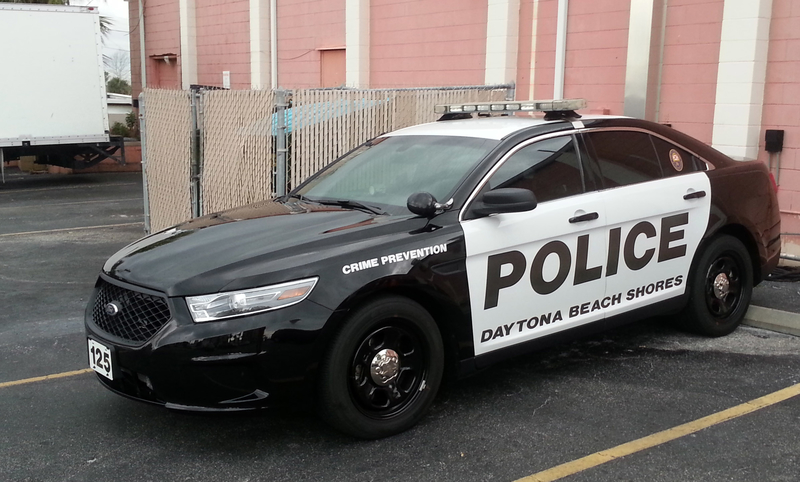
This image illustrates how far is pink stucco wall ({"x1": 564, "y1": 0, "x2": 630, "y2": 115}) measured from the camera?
→ 423 inches

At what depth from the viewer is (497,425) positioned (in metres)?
4.32

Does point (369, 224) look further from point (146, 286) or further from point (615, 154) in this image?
point (615, 154)

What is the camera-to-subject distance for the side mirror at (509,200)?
14.0 ft

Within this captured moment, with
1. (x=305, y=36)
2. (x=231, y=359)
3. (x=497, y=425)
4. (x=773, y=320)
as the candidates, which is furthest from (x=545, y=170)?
(x=305, y=36)

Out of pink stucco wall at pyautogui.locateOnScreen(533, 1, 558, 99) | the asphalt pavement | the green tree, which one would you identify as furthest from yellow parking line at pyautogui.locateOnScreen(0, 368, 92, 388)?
the green tree

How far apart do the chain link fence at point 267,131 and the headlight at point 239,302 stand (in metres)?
4.33

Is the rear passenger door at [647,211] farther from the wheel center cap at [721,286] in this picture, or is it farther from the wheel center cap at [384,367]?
the wheel center cap at [384,367]

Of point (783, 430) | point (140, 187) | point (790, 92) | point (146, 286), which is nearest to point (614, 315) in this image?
point (783, 430)

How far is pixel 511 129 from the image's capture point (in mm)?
4895

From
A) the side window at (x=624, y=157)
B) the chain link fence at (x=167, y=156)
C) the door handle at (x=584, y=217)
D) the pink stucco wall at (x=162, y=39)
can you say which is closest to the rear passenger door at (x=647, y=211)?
the side window at (x=624, y=157)

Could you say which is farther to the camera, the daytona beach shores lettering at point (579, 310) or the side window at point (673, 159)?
the side window at point (673, 159)

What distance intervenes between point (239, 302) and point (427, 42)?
36.0ft

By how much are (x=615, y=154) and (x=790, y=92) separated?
4.78 metres

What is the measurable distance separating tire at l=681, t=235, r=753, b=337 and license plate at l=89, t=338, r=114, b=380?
149 inches
